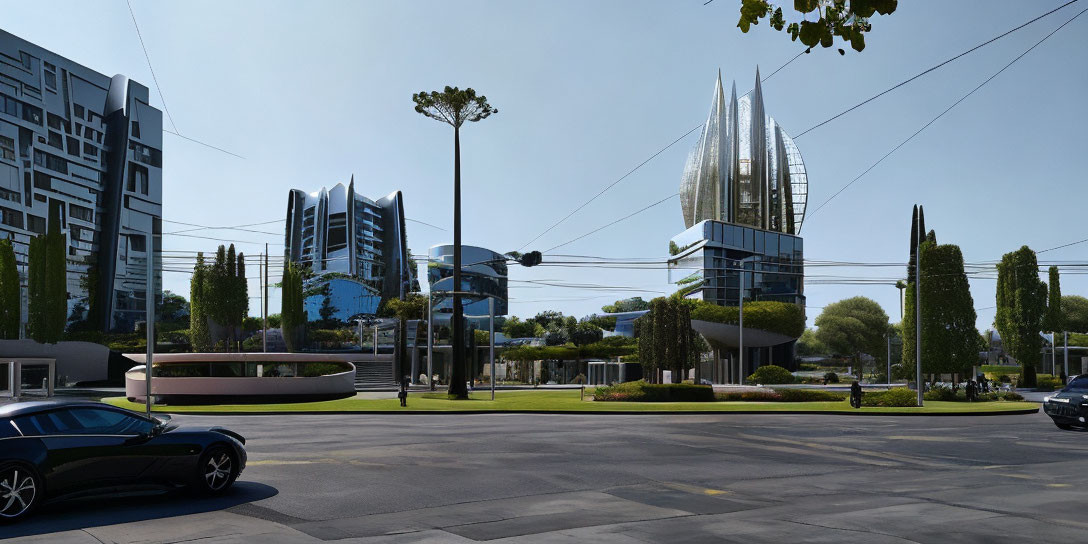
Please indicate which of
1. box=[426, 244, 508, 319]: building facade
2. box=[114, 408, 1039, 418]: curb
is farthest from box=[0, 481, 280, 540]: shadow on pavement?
box=[426, 244, 508, 319]: building facade

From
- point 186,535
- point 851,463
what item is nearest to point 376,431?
point 851,463

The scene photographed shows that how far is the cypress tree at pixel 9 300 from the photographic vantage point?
6081cm

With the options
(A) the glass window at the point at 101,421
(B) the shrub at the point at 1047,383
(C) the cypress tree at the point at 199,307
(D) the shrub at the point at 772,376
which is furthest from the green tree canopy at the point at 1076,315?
(A) the glass window at the point at 101,421

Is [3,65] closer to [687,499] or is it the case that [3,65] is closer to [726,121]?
[726,121]

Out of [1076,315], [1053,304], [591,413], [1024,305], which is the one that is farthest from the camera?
[1076,315]

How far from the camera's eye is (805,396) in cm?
4669

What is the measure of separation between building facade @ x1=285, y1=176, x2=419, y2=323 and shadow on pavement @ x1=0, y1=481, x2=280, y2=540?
140620mm

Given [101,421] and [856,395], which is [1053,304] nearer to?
[856,395]

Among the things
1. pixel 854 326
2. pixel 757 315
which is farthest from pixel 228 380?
pixel 854 326

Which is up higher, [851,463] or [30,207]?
[30,207]

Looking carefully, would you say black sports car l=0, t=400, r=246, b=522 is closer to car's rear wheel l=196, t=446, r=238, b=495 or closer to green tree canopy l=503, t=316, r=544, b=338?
car's rear wheel l=196, t=446, r=238, b=495

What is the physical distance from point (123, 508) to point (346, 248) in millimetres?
149280

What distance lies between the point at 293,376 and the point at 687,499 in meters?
35.3

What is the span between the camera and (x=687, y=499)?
11727 mm
